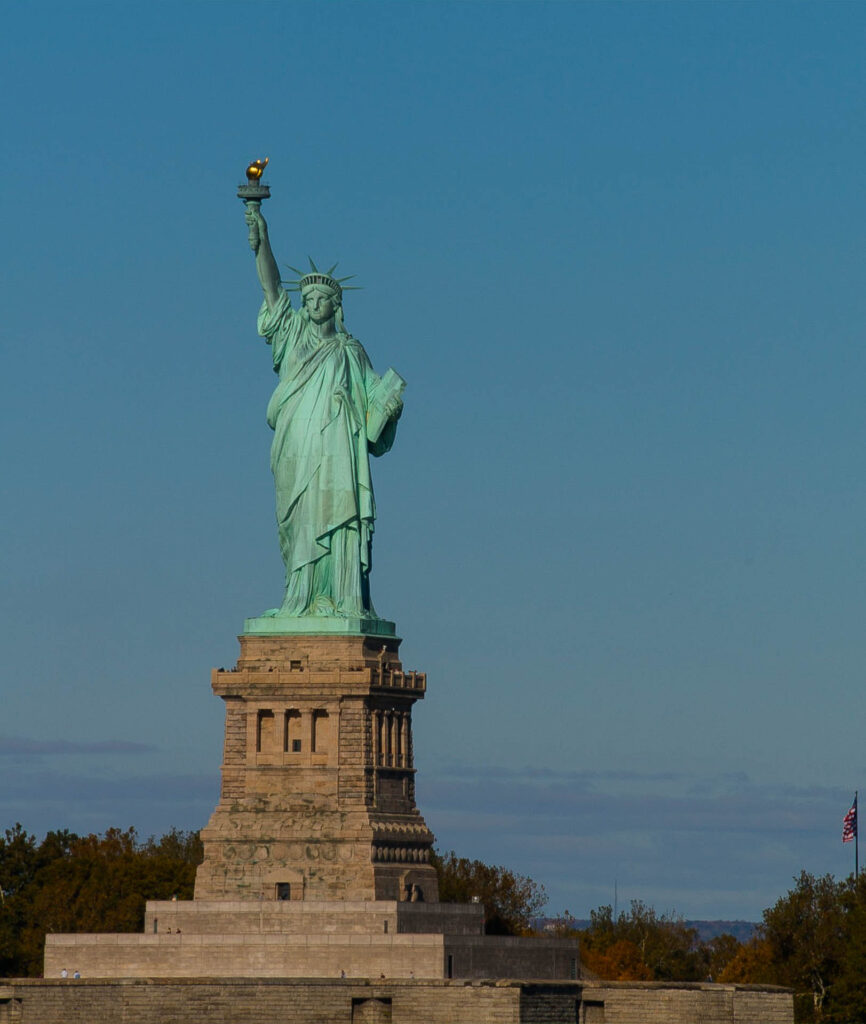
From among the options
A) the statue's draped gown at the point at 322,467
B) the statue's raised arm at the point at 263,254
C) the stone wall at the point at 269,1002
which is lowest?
the stone wall at the point at 269,1002

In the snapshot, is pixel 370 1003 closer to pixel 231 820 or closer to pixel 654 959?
pixel 231 820

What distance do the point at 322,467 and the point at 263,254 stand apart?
5452 millimetres

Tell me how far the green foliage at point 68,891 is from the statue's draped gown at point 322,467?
13.3 meters

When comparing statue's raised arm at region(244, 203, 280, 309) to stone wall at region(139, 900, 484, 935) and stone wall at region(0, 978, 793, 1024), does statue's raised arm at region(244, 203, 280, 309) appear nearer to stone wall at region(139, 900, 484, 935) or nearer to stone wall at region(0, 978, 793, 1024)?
stone wall at region(139, 900, 484, 935)

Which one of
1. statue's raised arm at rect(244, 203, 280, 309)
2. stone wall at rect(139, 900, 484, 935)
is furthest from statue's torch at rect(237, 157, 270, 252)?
stone wall at rect(139, 900, 484, 935)

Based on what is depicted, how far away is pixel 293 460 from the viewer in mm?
72062

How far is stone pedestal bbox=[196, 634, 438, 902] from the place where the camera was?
69250mm

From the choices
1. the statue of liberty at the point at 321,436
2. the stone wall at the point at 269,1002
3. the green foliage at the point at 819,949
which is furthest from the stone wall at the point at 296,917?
the green foliage at the point at 819,949

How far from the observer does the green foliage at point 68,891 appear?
268ft

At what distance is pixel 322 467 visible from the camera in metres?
71.7

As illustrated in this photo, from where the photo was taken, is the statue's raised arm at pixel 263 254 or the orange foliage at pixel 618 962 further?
the orange foliage at pixel 618 962

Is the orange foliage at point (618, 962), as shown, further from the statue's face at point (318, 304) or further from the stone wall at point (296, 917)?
the statue's face at point (318, 304)

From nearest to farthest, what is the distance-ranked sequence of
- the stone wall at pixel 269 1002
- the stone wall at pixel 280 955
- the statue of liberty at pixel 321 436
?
the stone wall at pixel 269 1002
the stone wall at pixel 280 955
the statue of liberty at pixel 321 436

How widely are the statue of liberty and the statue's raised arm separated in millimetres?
24
